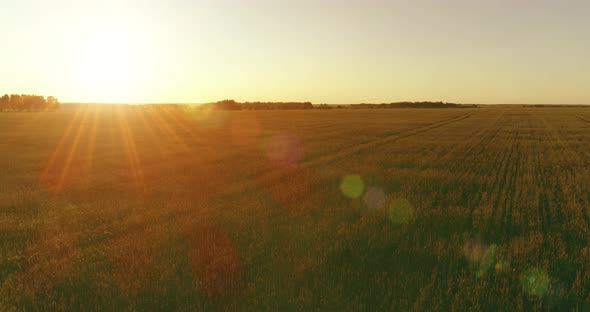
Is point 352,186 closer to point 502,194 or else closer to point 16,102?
point 502,194

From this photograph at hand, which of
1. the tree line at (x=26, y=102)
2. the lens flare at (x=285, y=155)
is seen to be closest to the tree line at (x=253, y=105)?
the tree line at (x=26, y=102)

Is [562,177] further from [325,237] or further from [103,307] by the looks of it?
[103,307]

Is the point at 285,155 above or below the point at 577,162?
above

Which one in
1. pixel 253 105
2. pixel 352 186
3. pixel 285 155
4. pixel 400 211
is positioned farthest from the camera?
pixel 253 105

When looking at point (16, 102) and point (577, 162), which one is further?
point (16, 102)

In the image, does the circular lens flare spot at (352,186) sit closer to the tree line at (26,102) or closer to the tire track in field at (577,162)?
the tire track in field at (577,162)

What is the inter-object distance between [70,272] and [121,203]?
429cm

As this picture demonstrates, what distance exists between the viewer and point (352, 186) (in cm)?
1159

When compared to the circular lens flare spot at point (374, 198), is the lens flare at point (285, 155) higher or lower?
higher

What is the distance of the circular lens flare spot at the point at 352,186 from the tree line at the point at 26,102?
173 meters

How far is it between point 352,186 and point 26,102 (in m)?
180

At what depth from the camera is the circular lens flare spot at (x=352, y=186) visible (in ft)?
34.3

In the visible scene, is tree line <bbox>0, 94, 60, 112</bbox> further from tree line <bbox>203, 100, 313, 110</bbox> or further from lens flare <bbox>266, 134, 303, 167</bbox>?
lens flare <bbox>266, 134, 303, 167</bbox>

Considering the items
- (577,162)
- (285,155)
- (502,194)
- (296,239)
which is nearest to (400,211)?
(296,239)
